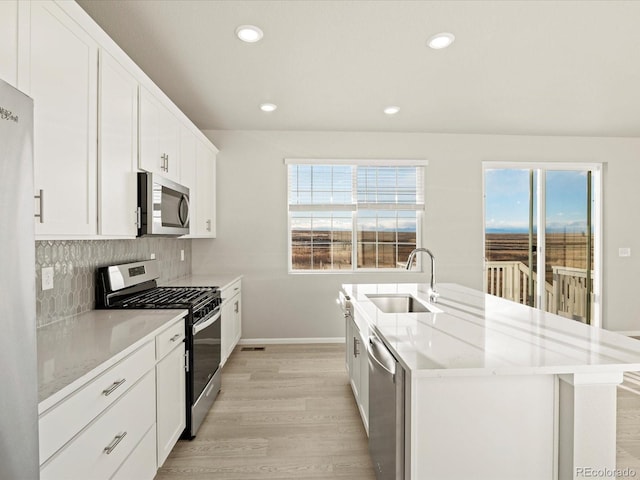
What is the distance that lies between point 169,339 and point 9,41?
1.43 metres

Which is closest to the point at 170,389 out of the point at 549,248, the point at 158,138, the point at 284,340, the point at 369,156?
the point at 158,138

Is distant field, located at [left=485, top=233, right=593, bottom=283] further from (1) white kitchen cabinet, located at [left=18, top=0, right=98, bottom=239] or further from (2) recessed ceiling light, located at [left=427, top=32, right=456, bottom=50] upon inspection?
(1) white kitchen cabinet, located at [left=18, top=0, right=98, bottom=239]

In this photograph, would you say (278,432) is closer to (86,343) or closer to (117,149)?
(86,343)

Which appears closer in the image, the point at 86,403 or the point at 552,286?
the point at 86,403

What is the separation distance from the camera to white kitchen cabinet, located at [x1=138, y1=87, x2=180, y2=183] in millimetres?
2256

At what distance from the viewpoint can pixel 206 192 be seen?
12.5ft

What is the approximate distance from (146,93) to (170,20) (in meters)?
0.46

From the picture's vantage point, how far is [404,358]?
1.26m

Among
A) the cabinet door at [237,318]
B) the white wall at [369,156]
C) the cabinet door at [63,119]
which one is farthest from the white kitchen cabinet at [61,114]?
the white wall at [369,156]

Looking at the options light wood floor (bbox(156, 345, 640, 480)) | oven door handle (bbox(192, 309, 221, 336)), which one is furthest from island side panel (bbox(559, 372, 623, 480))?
oven door handle (bbox(192, 309, 221, 336))

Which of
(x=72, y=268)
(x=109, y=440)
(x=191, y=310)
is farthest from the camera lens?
(x=191, y=310)

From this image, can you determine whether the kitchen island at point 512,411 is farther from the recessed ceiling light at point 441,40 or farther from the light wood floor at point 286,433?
the recessed ceiling light at point 441,40

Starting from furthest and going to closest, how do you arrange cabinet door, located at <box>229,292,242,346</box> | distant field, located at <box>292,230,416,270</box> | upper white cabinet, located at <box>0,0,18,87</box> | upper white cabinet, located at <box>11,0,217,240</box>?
distant field, located at <box>292,230,416,270</box> → cabinet door, located at <box>229,292,242,346</box> → upper white cabinet, located at <box>11,0,217,240</box> → upper white cabinet, located at <box>0,0,18,87</box>

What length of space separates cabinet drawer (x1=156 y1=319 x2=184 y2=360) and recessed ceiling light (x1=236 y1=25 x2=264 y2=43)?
1857 mm
